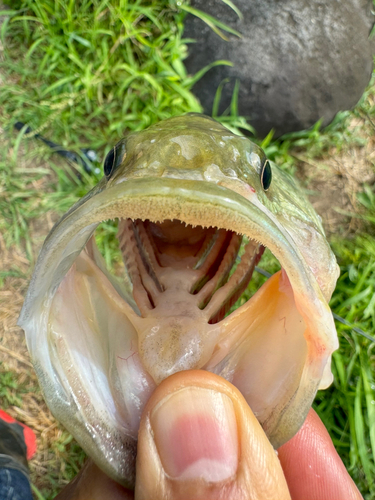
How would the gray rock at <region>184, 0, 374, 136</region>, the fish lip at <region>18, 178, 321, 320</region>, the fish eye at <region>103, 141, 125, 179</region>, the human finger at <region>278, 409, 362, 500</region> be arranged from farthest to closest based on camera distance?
the gray rock at <region>184, 0, 374, 136</region>
the human finger at <region>278, 409, 362, 500</region>
the fish eye at <region>103, 141, 125, 179</region>
the fish lip at <region>18, 178, 321, 320</region>

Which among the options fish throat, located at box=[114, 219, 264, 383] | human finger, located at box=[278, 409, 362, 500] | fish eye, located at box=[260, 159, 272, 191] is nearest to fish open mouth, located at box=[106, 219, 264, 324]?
fish throat, located at box=[114, 219, 264, 383]

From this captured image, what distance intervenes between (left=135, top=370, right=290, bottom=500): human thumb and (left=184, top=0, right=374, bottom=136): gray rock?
261 cm

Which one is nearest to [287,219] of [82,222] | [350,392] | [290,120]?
[82,222]

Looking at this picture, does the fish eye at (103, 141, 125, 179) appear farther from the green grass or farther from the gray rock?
the gray rock

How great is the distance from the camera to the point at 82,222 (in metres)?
1.10

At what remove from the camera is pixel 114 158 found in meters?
1.44

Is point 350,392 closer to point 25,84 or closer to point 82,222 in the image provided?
point 82,222

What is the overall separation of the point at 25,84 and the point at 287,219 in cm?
302

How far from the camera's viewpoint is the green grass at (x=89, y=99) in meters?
3.24

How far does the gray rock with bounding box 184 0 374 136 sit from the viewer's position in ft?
10.3

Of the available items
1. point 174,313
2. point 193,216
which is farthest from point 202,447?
point 193,216

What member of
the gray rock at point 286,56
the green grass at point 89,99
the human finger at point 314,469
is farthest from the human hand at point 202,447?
the gray rock at point 286,56

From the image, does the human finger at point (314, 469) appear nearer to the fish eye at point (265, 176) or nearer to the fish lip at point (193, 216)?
the fish lip at point (193, 216)

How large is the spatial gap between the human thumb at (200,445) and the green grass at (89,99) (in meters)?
1.91
